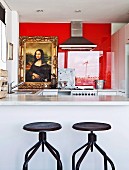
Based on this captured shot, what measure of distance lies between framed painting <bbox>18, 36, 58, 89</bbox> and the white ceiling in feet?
1.70

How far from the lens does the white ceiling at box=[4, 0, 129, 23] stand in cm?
515

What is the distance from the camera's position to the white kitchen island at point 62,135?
3.36 meters

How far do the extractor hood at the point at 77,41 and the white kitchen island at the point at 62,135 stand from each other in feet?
10.9

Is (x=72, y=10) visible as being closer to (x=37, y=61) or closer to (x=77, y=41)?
(x=77, y=41)

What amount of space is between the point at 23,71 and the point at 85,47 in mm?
1642

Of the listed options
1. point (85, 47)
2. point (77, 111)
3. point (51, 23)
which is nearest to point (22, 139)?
point (77, 111)

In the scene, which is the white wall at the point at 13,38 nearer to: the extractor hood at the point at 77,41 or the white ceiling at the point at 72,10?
the white ceiling at the point at 72,10

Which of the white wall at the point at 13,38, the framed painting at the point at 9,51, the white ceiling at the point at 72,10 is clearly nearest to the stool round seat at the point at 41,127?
the framed painting at the point at 9,51

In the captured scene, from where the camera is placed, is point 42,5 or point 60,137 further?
point 42,5

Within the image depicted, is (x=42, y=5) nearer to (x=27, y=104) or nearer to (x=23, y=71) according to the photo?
(x=23, y=71)

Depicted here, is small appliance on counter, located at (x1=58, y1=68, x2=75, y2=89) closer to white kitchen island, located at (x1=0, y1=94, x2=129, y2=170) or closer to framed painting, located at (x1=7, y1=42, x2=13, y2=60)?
framed painting, located at (x1=7, y1=42, x2=13, y2=60)

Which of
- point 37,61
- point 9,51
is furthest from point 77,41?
point 9,51

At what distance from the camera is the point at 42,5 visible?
537 cm

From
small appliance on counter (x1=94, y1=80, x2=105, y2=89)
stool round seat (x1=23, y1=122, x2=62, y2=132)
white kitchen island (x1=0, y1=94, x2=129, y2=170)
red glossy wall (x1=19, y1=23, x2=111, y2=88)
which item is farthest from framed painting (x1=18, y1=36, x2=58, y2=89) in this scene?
stool round seat (x1=23, y1=122, x2=62, y2=132)
